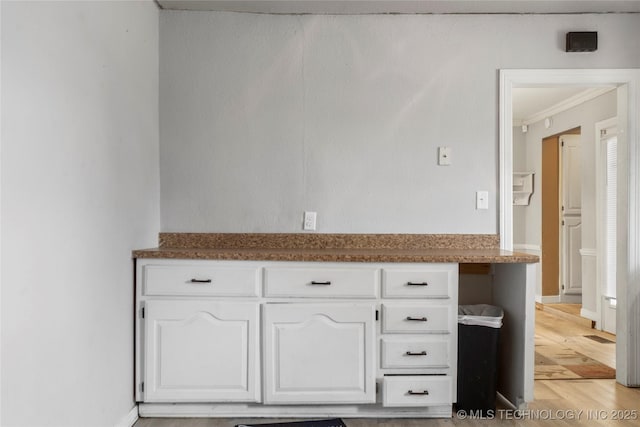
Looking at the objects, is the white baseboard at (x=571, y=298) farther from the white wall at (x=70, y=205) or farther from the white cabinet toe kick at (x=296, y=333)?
the white wall at (x=70, y=205)

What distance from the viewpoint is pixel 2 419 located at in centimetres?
140

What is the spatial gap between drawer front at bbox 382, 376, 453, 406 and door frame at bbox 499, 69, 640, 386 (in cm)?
94

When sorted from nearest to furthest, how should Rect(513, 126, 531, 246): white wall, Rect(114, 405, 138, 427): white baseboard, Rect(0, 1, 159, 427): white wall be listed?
Rect(0, 1, 159, 427): white wall < Rect(114, 405, 138, 427): white baseboard < Rect(513, 126, 531, 246): white wall

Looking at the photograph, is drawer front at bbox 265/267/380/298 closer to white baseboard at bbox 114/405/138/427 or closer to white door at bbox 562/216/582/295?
white baseboard at bbox 114/405/138/427

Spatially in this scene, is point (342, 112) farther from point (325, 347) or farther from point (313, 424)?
point (313, 424)

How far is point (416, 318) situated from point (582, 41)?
1.91m

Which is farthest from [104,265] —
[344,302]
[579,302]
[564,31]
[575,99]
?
[579,302]

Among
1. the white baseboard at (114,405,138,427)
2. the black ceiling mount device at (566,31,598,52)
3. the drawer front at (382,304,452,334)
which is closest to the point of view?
the white baseboard at (114,405,138,427)

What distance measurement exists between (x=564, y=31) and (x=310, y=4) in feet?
4.99

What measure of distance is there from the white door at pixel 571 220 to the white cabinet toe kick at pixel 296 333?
395 cm

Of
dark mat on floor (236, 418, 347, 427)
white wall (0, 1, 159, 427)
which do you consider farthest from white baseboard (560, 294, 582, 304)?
white wall (0, 1, 159, 427)

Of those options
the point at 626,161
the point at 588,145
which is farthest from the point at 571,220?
the point at 626,161

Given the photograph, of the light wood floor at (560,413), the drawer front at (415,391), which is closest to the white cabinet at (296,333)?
the drawer front at (415,391)

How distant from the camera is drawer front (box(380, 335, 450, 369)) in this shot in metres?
2.32
